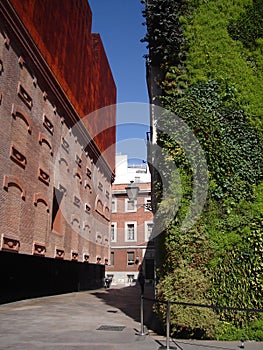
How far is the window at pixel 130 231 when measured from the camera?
42.9m

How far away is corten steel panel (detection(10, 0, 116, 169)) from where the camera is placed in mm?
17031

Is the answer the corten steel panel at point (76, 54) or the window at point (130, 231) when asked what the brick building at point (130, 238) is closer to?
the window at point (130, 231)

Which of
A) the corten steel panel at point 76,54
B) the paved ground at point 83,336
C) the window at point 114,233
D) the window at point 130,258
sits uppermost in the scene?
the corten steel panel at point 76,54

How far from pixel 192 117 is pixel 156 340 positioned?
5244 millimetres

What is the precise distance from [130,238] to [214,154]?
3482 cm

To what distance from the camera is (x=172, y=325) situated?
7816 mm

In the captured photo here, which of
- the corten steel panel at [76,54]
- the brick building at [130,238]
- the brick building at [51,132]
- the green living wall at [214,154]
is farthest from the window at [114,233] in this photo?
the green living wall at [214,154]

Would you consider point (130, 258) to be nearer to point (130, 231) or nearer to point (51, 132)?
point (130, 231)

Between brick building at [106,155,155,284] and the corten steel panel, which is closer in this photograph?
the corten steel panel

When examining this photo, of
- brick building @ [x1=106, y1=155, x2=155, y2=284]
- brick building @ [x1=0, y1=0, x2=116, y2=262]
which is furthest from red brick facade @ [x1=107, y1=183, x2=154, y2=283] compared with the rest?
brick building @ [x1=0, y1=0, x2=116, y2=262]

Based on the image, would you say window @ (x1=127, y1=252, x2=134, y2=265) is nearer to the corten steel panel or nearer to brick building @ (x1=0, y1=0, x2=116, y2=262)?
brick building @ (x1=0, y1=0, x2=116, y2=262)

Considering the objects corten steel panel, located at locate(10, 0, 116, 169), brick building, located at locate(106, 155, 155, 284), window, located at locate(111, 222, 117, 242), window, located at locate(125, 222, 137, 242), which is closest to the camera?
corten steel panel, located at locate(10, 0, 116, 169)

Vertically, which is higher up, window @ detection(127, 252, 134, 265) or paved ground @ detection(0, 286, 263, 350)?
Answer: window @ detection(127, 252, 134, 265)

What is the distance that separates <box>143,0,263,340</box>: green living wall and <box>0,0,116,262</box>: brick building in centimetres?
608
